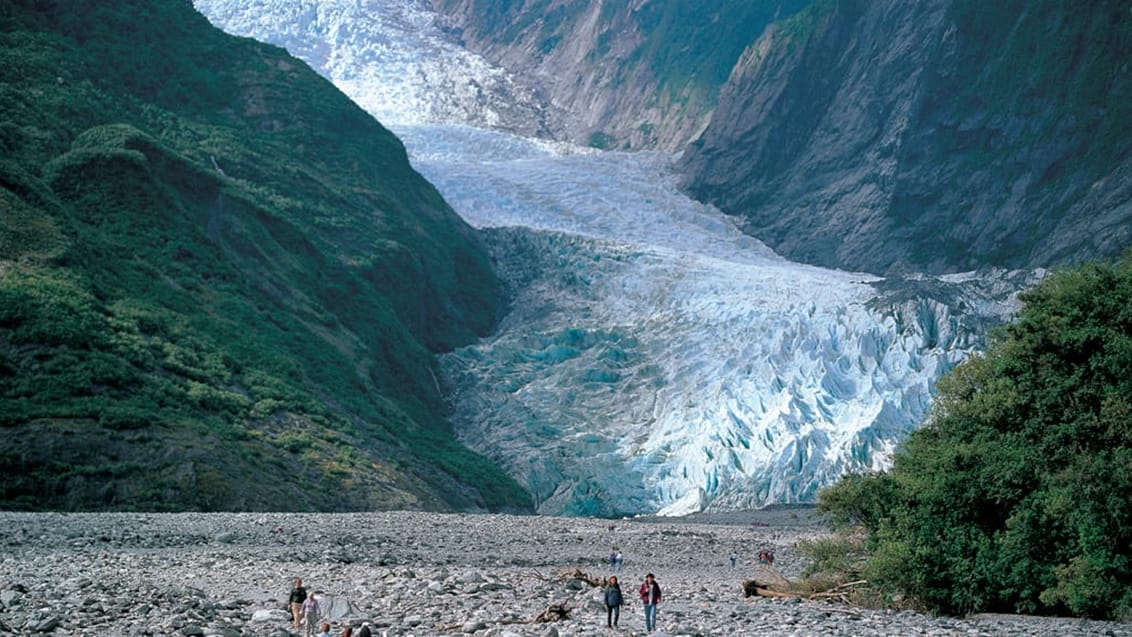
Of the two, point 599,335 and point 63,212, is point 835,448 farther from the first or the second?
point 63,212

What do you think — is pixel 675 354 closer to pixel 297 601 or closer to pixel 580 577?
pixel 580 577

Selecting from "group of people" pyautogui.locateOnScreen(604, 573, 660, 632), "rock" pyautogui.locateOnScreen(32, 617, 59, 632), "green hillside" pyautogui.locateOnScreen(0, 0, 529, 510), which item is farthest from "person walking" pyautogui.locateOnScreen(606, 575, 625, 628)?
"green hillside" pyautogui.locateOnScreen(0, 0, 529, 510)

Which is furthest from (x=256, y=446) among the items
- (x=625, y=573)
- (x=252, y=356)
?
(x=625, y=573)

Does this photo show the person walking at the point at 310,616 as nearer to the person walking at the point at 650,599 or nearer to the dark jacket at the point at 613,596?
the dark jacket at the point at 613,596

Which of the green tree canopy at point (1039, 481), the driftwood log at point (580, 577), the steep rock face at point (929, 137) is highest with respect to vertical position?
the steep rock face at point (929, 137)

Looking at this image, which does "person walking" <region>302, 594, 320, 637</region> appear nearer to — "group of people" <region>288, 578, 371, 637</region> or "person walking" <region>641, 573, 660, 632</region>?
"group of people" <region>288, 578, 371, 637</region>

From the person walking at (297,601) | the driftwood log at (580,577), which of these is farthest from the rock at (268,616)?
the driftwood log at (580,577)
